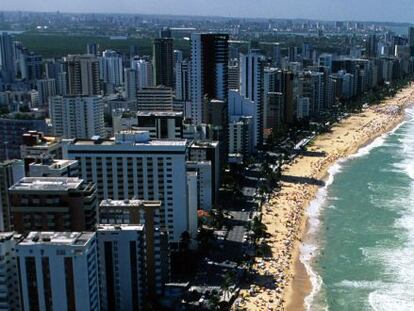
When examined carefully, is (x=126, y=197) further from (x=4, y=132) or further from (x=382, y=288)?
(x=4, y=132)

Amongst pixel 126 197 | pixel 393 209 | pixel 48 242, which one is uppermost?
pixel 48 242

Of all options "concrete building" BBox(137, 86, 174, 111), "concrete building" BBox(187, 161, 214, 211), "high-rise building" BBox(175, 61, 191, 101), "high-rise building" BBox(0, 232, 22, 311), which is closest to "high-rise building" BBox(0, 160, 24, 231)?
"concrete building" BBox(187, 161, 214, 211)

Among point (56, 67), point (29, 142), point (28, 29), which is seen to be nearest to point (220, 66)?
point (29, 142)

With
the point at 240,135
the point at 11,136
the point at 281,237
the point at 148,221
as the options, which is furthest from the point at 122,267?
the point at 240,135

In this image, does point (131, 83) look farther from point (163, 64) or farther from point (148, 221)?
point (148, 221)

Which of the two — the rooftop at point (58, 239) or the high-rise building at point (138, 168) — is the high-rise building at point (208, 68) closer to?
the high-rise building at point (138, 168)

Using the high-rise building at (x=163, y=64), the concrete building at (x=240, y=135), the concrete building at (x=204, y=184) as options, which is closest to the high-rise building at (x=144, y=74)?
the high-rise building at (x=163, y=64)
